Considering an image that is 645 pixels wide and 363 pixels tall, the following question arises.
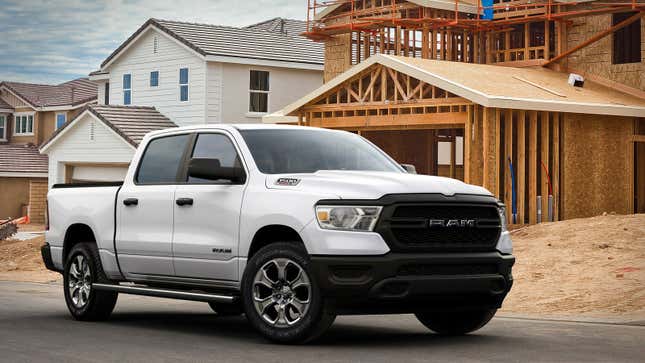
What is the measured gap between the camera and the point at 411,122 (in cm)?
2770

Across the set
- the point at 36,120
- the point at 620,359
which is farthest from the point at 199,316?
the point at 36,120

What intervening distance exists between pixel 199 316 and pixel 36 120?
162 ft

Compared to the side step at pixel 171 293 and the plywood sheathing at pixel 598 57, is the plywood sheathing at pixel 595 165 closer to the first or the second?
the plywood sheathing at pixel 598 57

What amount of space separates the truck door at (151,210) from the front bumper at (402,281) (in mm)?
2358

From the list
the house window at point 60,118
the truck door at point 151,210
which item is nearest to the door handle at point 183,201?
the truck door at point 151,210

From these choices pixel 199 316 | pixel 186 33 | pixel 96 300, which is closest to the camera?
pixel 96 300

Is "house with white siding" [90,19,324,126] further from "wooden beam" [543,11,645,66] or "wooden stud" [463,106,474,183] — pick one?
"wooden stud" [463,106,474,183]

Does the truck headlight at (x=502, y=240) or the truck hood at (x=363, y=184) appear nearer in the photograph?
the truck hood at (x=363, y=184)

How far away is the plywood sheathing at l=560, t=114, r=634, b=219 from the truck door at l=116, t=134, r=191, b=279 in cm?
1690

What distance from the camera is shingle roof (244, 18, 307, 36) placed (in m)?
51.1

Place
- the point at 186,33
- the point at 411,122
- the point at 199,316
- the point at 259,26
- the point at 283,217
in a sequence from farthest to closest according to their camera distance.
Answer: the point at 259,26, the point at 186,33, the point at 411,122, the point at 199,316, the point at 283,217

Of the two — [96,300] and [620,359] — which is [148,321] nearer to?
[96,300]

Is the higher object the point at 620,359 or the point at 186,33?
the point at 186,33

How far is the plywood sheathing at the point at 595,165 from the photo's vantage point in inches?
1088
